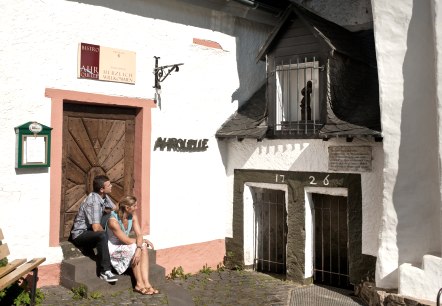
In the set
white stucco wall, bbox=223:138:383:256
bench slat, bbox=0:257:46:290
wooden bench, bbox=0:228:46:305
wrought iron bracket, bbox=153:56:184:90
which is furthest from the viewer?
wrought iron bracket, bbox=153:56:184:90

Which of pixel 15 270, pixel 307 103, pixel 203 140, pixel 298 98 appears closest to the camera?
pixel 15 270

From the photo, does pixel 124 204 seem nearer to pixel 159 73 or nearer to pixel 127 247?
pixel 127 247

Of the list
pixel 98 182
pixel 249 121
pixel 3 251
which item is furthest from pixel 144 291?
pixel 249 121

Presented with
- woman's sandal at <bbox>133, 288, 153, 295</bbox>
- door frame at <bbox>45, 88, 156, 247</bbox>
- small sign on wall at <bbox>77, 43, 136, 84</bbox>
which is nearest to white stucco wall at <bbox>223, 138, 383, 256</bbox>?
door frame at <bbox>45, 88, 156, 247</bbox>

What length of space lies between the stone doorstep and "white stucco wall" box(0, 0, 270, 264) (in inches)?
117

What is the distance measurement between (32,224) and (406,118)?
5269 millimetres

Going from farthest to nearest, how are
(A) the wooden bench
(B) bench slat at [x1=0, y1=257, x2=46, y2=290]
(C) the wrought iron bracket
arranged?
(C) the wrought iron bracket → (A) the wooden bench → (B) bench slat at [x1=0, y1=257, x2=46, y2=290]

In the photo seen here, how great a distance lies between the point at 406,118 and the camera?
642cm

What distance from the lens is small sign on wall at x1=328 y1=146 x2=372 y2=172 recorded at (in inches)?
281

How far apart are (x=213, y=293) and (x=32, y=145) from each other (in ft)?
11.2

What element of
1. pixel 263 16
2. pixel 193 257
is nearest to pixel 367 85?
pixel 263 16

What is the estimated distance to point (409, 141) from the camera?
6.43 m

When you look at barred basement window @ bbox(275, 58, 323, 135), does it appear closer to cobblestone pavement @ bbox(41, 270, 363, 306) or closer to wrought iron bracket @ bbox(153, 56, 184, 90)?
wrought iron bracket @ bbox(153, 56, 184, 90)

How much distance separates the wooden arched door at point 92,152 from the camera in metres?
7.07
